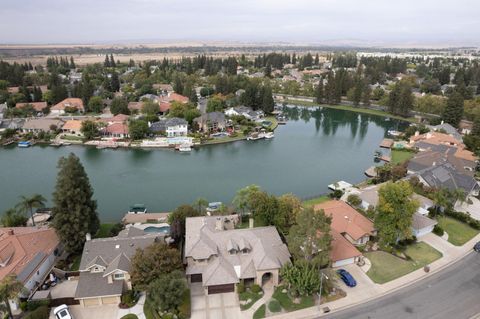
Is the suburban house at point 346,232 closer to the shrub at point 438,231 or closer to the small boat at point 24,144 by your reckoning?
the shrub at point 438,231

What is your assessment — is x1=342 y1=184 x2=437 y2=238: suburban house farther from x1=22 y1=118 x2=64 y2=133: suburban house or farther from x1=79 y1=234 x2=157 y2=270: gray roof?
x1=22 y1=118 x2=64 y2=133: suburban house

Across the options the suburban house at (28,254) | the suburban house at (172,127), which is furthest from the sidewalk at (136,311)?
the suburban house at (172,127)

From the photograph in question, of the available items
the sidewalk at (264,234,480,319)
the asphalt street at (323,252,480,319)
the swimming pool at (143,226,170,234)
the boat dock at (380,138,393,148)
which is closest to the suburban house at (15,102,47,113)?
the swimming pool at (143,226,170,234)

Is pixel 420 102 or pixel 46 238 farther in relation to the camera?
pixel 420 102

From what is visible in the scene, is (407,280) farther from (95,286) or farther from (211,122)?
(211,122)

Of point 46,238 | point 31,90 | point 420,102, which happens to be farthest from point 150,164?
point 420,102

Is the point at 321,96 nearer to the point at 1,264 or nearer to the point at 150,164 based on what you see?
the point at 150,164
